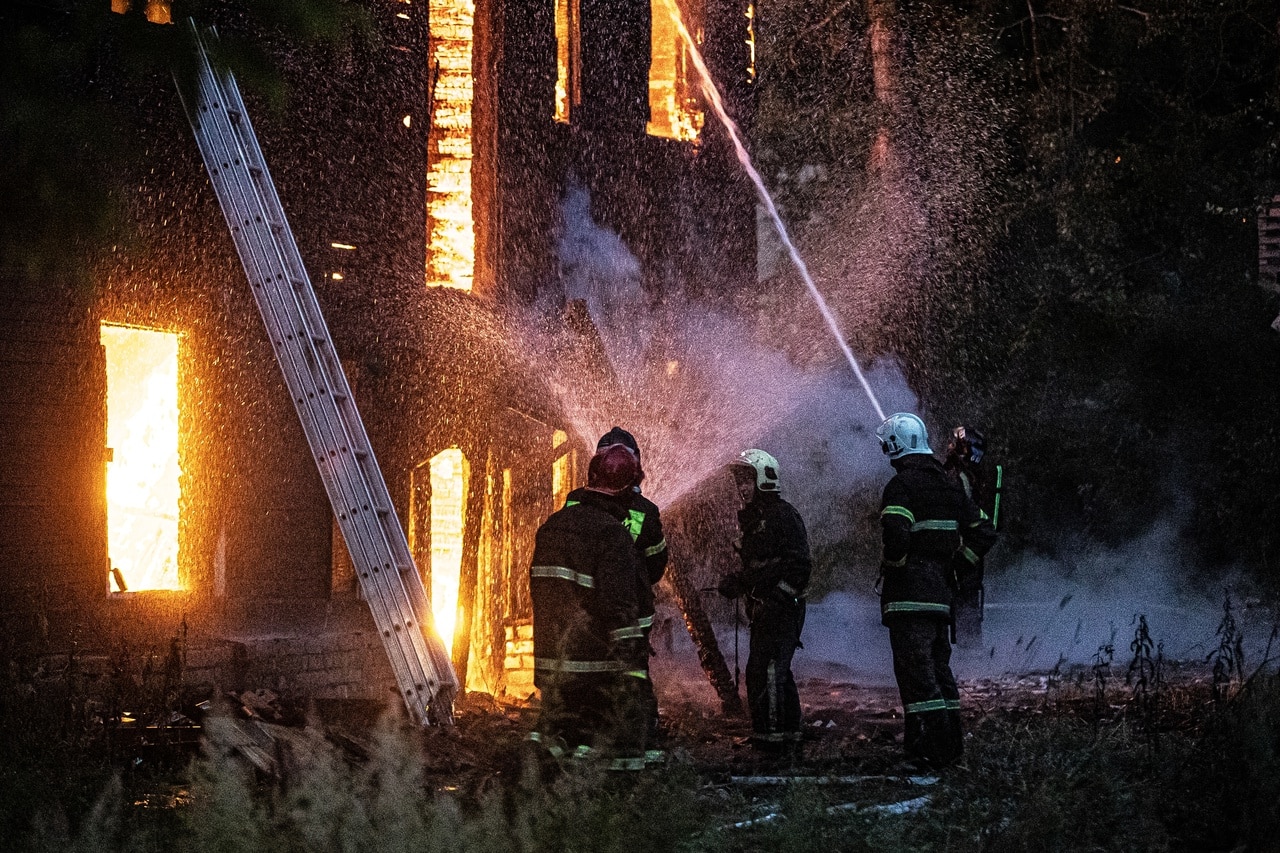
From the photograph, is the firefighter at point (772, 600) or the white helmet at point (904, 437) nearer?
the white helmet at point (904, 437)

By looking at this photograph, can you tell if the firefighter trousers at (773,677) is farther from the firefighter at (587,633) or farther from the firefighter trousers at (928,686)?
the firefighter at (587,633)

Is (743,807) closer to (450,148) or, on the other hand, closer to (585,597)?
(585,597)

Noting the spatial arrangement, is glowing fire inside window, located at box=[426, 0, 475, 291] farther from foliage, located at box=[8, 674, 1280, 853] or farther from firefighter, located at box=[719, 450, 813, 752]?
foliage, located at box=[8, 674, 1280, 853]

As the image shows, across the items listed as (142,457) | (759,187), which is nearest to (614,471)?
(142,457)

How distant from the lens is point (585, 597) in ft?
20.6

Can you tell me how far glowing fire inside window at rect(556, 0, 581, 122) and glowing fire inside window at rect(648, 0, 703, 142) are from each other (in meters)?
2.05

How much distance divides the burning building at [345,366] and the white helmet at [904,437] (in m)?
3.62

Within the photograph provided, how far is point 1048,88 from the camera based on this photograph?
57.4 ft

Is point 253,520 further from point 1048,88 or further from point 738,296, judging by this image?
point 1048,88

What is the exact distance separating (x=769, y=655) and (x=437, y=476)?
470 centimetres

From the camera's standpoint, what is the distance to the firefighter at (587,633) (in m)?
6.16

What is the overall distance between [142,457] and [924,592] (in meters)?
7.72

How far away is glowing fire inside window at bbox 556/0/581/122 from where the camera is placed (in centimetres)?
1455

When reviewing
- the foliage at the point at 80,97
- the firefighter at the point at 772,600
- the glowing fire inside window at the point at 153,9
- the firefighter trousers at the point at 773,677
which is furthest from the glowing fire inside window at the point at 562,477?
the glowing fire inside window at the point at 153,9
